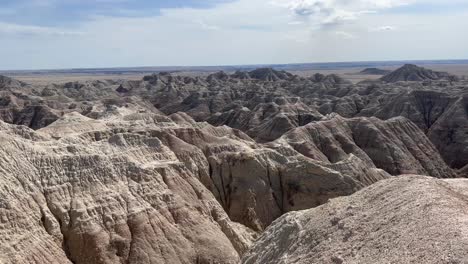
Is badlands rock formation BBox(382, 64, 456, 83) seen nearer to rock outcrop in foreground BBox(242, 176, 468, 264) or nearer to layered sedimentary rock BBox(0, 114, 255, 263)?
layered sedimentary rock BBox(0, 114, 255, 263)

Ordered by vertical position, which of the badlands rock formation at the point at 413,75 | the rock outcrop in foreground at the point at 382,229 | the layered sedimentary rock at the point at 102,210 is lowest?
the badlands rock formation at the point at 413,75

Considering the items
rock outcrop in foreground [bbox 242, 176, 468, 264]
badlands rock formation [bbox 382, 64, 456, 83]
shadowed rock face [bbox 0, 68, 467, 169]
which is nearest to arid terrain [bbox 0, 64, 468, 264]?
rock outcrop in foreground [bbox 242, 176, 468, 264]

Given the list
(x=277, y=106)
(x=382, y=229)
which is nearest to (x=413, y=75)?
(x=277, y=106)

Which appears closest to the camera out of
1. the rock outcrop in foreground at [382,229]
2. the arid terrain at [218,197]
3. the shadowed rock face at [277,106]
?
the rock outcrop in foreground at [382,229]

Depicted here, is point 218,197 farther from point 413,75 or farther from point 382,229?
point 413,75

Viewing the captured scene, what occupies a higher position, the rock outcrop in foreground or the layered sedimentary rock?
the rock outcrop in foreground

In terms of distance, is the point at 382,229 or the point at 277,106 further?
the point at 277,106

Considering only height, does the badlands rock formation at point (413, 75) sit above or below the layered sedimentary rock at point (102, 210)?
below

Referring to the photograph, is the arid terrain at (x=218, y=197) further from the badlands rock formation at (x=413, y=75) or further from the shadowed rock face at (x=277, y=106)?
the badlands rock formation at (x=413, y=75)

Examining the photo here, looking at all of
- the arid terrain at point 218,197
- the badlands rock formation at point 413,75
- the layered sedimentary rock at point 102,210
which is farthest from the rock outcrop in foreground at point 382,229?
the badlands rock formation at point 413,75

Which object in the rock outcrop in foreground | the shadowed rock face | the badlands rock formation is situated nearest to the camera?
the rock outcrop in foreground
